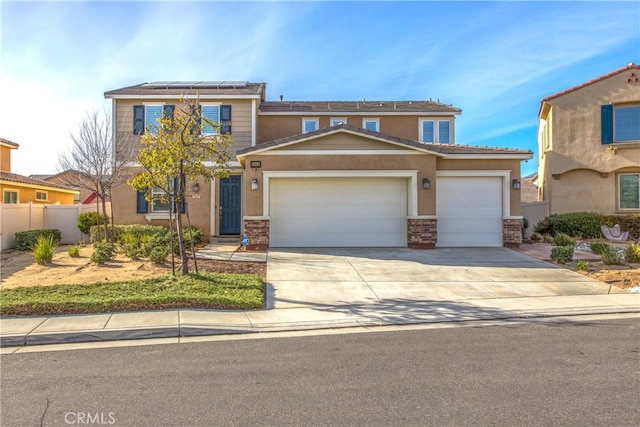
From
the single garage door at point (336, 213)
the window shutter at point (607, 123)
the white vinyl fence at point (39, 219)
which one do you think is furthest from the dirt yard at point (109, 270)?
the window shutter at point (607, 123)

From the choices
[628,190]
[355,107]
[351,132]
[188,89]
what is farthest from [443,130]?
[188,89]

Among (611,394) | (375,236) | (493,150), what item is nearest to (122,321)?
(611,394)

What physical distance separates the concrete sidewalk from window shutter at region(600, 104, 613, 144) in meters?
11.7

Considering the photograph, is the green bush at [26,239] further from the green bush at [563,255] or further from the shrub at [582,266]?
the shrub at [582,266]

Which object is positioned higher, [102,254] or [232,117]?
[232,117]

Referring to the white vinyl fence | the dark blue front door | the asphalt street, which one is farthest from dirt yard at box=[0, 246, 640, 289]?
the dark blue front door

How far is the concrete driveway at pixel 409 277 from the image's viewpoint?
818 cm

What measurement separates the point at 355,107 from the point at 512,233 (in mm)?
9244

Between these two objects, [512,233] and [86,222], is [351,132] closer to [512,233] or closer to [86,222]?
[512,233]

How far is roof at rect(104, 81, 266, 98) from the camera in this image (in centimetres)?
1639

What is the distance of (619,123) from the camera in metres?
17.9

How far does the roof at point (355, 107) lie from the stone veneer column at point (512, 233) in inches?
259

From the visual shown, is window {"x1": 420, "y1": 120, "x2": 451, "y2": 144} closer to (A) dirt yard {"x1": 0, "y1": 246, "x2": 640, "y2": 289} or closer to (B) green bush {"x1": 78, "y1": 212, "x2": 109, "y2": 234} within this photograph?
(A) dirt yard {"x1": 0, "y1": 246, "x2": 640, "y2": 289}

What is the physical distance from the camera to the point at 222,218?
1608 centimetres
